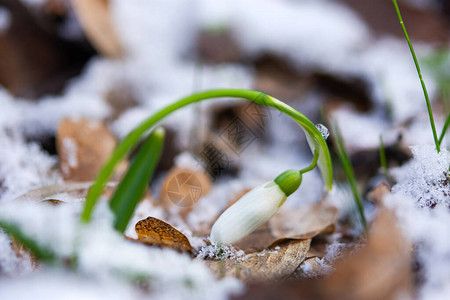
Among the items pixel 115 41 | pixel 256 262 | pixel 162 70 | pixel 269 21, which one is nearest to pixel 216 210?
pixel 256 262

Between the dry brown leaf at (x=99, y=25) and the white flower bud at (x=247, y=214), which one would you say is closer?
the white flower bud at (x=247, y=214)

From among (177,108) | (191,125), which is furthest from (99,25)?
(177,108)

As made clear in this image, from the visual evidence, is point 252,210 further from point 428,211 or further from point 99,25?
point 99,25

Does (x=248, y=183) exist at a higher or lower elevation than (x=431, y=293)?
lower

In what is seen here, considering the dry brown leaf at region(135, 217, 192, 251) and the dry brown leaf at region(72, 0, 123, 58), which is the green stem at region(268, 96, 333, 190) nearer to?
the dry brown leaf at region(135, 217, 192, 251)

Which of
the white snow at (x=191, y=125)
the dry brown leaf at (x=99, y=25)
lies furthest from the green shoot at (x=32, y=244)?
the dry brown leaf at (x=99, y=25)

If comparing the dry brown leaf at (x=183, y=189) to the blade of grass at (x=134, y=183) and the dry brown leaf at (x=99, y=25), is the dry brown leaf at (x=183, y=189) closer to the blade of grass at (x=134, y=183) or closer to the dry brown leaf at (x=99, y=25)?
the blade of grass at (x=134, y=183)

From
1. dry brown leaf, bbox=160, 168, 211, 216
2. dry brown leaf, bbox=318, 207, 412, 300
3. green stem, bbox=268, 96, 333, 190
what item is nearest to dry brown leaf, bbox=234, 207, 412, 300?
dry brown leaf, bbox=318, 207, 412, 300

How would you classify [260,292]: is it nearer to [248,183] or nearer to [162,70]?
[248,183]

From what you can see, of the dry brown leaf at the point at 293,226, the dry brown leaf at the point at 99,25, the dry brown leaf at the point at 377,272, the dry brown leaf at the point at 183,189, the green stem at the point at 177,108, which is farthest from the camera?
the dry brown leaf at the point at 99,25
